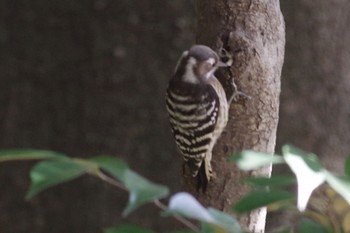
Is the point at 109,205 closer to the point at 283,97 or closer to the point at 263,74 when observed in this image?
the point at 283,97

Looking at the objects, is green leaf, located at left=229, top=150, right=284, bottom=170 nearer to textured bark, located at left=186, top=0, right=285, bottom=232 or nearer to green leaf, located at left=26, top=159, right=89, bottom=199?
green leaf, located at left=26, top=159, right=89, bottom=199

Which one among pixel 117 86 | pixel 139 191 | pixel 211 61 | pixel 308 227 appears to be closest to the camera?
pixel 139 191

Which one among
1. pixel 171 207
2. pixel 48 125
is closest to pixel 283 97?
pixel 48 125

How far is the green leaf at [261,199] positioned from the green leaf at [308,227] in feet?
0.11

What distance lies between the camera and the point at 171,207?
0.60m

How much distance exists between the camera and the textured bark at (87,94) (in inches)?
126

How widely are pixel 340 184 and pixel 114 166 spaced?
19cm

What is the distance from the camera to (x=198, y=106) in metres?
2.03

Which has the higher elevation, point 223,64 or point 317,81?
point 223,64

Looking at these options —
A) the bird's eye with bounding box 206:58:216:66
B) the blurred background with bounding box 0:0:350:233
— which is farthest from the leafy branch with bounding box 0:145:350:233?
the blurred background with bounding box 0:0:350:233

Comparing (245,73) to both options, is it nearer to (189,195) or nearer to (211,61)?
(211,61)

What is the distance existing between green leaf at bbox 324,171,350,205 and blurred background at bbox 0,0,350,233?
2.55 m

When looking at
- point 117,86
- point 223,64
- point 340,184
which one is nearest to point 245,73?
point 223,64

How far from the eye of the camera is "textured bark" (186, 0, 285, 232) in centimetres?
205
